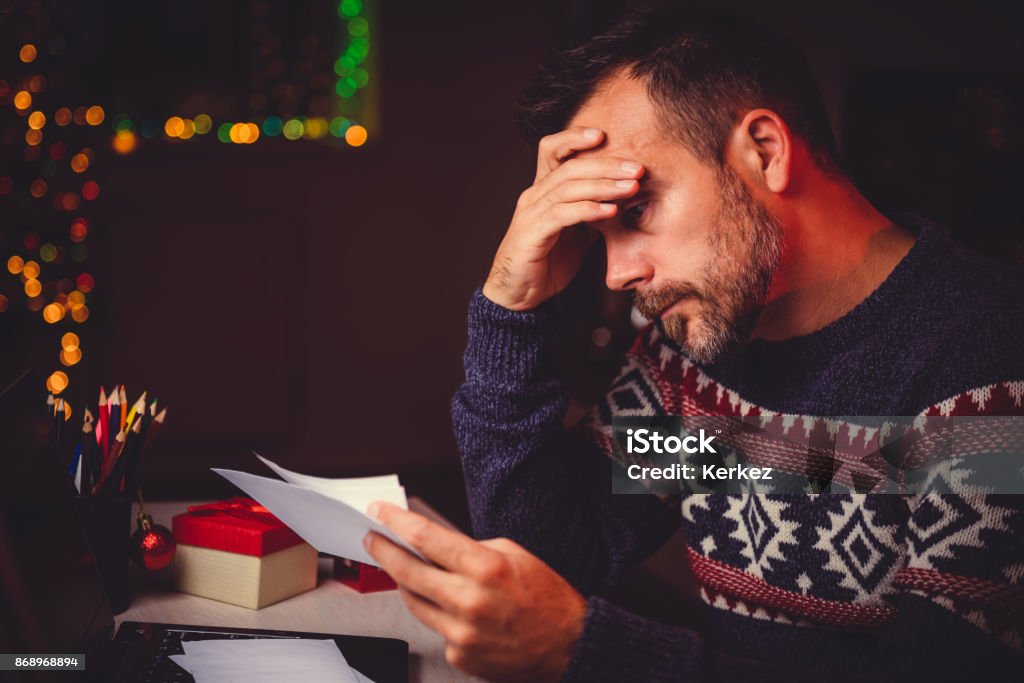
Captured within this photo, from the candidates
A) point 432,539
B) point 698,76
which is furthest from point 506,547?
point 698,76

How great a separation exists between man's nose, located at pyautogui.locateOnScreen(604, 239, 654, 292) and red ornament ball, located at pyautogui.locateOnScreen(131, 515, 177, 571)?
624mm

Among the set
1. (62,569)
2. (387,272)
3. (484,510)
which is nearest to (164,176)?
(387,272)

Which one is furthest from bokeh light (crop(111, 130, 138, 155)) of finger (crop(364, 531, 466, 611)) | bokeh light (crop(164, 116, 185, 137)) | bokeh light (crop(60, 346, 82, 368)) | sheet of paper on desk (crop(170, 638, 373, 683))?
finger (crop(364, 531, 466, 611))

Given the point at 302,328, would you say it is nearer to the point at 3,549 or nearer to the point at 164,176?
the point at 164,176

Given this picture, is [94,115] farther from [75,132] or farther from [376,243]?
[376,243]

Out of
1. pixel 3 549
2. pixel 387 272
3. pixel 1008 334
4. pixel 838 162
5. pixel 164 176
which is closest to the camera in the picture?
pixel 3 549

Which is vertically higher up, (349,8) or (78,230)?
(349,8)

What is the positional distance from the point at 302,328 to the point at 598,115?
2.92m

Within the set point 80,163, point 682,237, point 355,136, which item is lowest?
point 682,237

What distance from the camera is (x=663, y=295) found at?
125 centimetres

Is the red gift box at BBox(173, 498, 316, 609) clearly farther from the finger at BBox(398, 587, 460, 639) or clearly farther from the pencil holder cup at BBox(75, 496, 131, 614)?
the finger at BBox(398, 587, 460, 639)

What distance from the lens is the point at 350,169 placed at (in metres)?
4.00

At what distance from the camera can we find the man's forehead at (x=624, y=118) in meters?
1.23

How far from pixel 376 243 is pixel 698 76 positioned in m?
2.91
